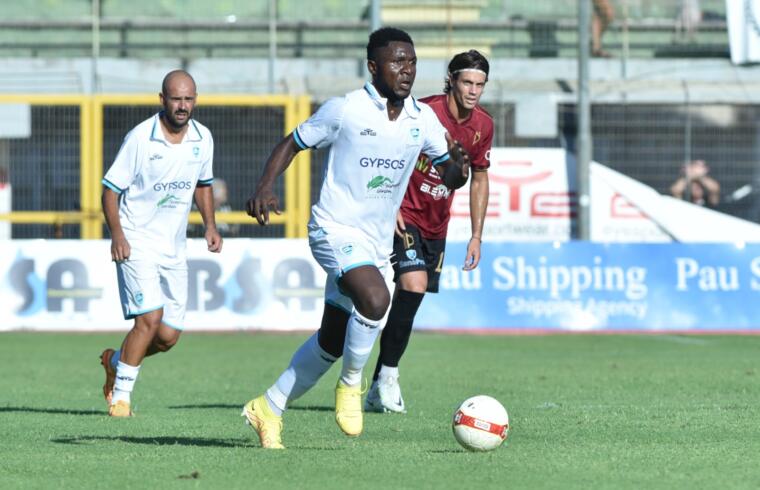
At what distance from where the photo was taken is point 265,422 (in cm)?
749

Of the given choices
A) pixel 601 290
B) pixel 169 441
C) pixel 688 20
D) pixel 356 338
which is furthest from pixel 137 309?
pixel 688 20

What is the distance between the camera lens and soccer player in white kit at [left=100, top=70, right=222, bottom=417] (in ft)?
31.7

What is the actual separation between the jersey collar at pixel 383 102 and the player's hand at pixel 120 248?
8.78 feet

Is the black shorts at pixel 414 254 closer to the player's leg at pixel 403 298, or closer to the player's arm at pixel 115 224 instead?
the player's leg at pixel 403 298

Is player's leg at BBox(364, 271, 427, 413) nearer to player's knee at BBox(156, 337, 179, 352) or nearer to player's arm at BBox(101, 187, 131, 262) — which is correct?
player's knee at BBox(156, 337, 179, 352)

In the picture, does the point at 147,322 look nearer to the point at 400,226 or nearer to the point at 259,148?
the point at 400,226

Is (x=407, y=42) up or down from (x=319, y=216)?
up

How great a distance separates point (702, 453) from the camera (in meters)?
7.18

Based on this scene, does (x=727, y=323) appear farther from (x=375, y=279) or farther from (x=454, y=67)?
(x=375, y=279)

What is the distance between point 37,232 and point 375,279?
1428cm

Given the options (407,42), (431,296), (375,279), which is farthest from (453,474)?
(431,296)

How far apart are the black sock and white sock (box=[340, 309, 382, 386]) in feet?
8.48

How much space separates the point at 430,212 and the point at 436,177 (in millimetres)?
242

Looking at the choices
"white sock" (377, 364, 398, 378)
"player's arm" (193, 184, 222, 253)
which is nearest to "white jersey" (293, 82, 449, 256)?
"white sock" (377, 364, 398, 378)
